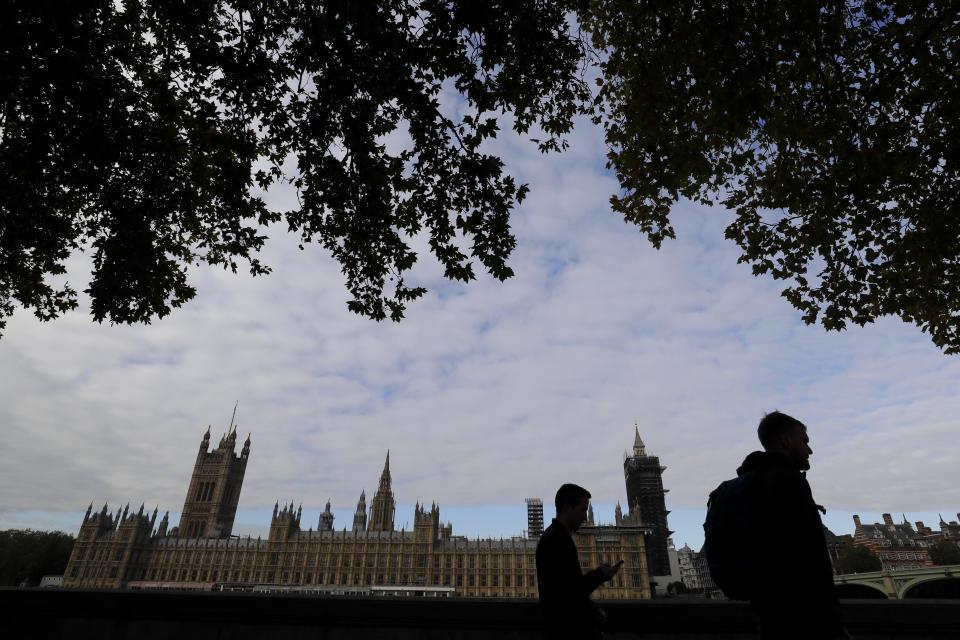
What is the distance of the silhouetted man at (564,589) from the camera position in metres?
3.29

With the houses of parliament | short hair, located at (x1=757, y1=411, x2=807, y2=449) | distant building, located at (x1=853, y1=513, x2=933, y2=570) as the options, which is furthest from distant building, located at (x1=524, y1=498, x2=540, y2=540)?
short hair, located at (x1=757, y1=411, x2=807, y2=449)

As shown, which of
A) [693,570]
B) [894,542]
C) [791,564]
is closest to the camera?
[791,564]

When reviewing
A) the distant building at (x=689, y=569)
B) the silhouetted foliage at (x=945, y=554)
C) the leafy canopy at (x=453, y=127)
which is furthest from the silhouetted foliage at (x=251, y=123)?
the distant building at (x=689, y=569)

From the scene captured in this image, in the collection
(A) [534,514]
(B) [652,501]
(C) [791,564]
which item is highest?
(B) [652,501]

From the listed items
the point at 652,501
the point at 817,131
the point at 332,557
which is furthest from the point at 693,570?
the point at 817,131

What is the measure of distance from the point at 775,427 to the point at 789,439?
0.10 m

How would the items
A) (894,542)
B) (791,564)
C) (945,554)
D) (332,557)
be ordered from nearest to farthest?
(791,564) < (945,554) < (332,557) < (894,542)

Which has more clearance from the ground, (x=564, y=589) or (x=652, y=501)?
(x=652, y=501)

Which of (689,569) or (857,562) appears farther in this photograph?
(689,569)

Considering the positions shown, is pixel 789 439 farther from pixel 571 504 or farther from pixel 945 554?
pixel 945 554

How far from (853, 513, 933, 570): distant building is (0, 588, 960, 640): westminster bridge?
105 m

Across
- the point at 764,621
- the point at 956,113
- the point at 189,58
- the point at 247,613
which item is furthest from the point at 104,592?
the point at 956,113

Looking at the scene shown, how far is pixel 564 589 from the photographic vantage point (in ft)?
11.0

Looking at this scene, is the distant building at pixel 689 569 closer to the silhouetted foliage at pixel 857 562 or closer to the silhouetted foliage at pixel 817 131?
the silhouetted foliage at pixel 857 562
